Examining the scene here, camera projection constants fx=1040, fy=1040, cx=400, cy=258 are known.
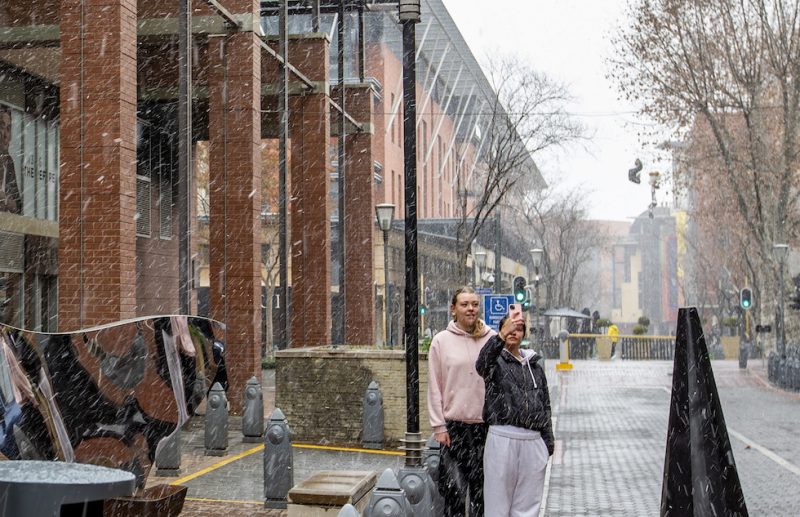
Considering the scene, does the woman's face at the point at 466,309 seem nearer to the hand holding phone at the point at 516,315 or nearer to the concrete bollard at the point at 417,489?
the hand holding phone at the point at 516,315

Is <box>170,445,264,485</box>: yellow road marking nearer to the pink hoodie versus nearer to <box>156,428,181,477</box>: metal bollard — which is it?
<box>156,428,181,477</box>: metal bollard

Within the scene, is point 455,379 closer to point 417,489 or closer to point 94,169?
point 417,489

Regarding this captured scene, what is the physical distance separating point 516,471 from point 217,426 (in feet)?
27.3

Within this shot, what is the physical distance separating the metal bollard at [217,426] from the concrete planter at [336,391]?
5.01ft

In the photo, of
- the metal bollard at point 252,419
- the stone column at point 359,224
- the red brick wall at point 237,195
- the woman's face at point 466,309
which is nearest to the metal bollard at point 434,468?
the woman's face at point 466,309

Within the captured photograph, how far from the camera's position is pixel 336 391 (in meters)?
15.4

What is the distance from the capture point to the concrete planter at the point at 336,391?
49.6 feet

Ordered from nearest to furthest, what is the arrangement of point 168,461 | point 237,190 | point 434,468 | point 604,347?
1. point 434,468
2. point 168,461
3. point 237,190
4. point 604,347

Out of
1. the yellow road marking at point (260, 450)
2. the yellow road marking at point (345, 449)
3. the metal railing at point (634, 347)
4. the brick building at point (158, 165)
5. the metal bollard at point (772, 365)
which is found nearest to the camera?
the yellow road marking at point (260, 450)

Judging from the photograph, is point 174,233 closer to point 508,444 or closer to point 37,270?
point 37,270

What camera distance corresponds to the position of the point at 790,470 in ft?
42.9

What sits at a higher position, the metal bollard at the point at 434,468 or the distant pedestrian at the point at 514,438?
the distant pedestrian at the point at 514,438

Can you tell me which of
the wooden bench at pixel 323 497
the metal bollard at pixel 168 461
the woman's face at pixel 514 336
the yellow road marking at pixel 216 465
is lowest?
the yellow road marking at pixel 216 465

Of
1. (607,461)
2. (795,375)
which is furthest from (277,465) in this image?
(795,375)
